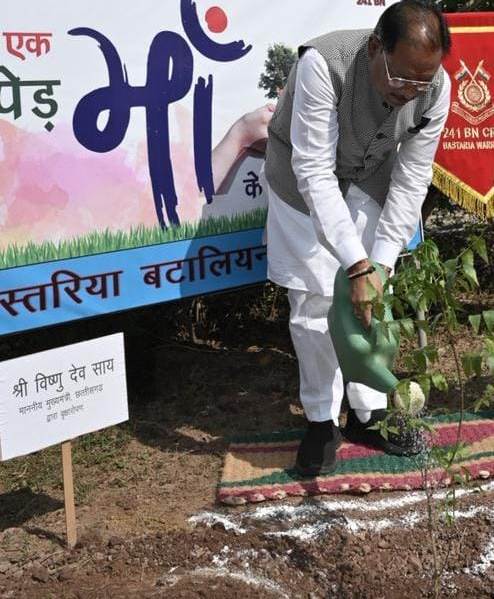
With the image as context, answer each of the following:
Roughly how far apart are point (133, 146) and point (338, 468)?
1508mm

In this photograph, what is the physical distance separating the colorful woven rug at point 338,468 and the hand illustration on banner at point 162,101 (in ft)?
3.31

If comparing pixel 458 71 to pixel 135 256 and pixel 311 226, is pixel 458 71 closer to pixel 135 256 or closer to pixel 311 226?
pixel 311 226

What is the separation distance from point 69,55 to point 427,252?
5.97 ft

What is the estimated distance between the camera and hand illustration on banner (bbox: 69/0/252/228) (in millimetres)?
3678

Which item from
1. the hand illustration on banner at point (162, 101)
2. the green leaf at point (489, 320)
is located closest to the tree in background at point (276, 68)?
the hand illustration on banner at point (162, 101)

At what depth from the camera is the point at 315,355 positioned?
11.9ft

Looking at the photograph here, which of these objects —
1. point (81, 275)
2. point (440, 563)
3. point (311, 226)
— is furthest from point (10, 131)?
point (440, 563)

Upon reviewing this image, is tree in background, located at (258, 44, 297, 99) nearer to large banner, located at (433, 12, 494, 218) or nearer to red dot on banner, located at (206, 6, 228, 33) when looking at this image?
red dot on banner, located at (206, 6, 228, 33)

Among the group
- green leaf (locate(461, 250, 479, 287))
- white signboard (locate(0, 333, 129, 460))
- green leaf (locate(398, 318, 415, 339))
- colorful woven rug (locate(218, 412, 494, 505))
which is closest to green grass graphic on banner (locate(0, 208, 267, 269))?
white signboard (locate(0, 333, 129, 460))

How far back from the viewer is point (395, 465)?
3727 millimetres

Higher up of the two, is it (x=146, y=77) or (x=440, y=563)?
(x=146, y=77)

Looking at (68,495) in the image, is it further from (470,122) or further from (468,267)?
(470,122)

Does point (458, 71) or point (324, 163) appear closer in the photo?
point (324, 163)

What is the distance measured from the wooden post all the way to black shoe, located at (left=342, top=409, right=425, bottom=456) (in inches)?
50.1
